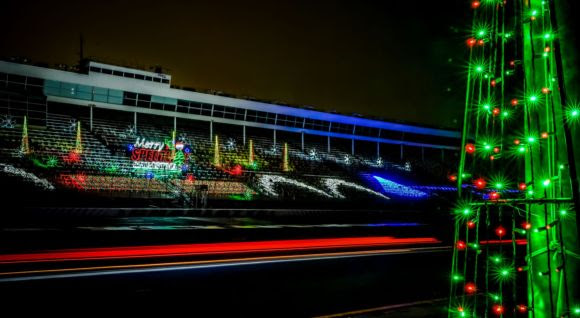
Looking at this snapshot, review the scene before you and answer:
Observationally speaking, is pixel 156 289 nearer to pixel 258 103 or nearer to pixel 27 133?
pixel 27 133

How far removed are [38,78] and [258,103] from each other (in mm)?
18735

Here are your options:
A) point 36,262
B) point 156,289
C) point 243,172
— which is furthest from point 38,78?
point 156,289

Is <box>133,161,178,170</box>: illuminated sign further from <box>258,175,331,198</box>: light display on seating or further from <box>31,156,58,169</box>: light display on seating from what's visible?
<box>258,175,331,198</box>: light display on seating

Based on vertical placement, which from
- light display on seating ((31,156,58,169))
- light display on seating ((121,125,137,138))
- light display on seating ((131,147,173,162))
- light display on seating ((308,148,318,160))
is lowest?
light display on seating ((31,156,58,169))

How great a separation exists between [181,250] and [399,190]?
108 feet

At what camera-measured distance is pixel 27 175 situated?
908 inches

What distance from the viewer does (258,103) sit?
37.3m

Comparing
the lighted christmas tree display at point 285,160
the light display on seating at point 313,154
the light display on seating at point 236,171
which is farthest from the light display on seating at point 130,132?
the light display on seating at point 313,154

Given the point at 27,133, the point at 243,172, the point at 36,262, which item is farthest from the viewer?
the point at 243,172

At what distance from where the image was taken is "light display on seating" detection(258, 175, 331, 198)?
3106 centimetres

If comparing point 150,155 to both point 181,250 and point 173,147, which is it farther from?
point 181,250

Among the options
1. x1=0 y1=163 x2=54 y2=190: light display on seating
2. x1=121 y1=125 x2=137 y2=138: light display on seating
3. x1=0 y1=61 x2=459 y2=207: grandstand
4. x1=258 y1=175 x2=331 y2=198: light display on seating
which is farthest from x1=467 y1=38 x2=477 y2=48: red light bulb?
x1=121 y1=125 x2=137 y2=138: light display on seating

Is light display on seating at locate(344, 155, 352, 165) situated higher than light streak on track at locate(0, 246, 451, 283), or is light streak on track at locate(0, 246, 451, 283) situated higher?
light display on seating at locate(344, 155, 352, 165)

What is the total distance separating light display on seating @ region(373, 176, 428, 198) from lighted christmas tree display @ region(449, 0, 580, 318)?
34.6m
